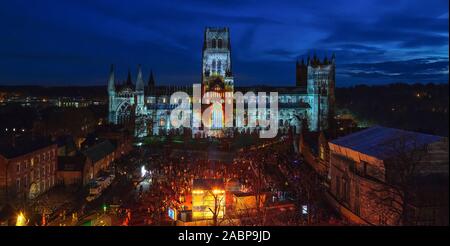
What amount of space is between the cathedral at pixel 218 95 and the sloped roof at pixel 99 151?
26716 mm

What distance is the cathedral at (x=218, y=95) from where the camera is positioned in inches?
2522

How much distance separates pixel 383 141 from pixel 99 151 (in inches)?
829

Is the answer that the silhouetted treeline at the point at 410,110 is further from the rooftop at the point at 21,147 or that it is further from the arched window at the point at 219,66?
the arched window at the point at 219,66

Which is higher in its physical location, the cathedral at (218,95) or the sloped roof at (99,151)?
the cathedral at (218,95)

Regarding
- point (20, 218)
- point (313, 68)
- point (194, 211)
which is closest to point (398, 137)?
point (194, 211)

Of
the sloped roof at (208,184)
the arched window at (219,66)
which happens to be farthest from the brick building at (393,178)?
the arched window at (219,66)

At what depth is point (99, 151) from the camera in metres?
30.4

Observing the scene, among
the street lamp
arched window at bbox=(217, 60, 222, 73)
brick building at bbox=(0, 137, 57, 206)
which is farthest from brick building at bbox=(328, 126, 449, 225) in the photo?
arched window at bbox=(217, 60, 222, 73)

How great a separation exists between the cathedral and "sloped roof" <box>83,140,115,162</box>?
2672cm

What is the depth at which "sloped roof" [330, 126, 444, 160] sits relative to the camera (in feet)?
50.4

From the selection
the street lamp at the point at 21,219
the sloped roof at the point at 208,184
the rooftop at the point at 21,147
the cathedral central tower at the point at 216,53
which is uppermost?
the cathedral central tower at the point at 216,53

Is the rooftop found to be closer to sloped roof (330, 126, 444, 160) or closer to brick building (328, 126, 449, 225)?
brick building (328, 126, 449, 225)

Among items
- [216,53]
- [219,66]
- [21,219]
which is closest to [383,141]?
[21,219]

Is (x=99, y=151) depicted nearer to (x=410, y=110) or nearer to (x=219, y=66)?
(x=410, y=110)
